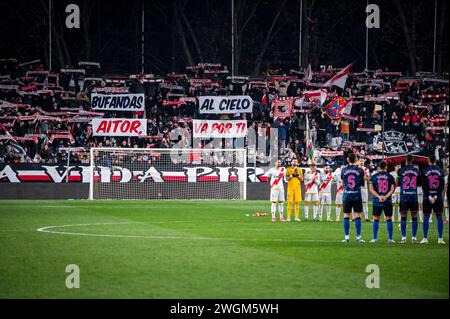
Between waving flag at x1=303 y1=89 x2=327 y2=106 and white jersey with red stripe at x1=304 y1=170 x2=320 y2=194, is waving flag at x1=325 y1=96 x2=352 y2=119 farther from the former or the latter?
white jersey with red stripe at x1=304 y1=170 x2=320 y2=194

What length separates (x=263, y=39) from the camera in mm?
54844

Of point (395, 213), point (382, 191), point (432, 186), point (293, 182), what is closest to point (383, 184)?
point (382, 191)

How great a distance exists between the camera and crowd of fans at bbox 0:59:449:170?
42.5 meters

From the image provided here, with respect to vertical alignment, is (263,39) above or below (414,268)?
above

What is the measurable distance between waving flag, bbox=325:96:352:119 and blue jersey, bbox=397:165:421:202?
2373cm

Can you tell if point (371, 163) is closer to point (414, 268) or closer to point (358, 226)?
point (358, 226)

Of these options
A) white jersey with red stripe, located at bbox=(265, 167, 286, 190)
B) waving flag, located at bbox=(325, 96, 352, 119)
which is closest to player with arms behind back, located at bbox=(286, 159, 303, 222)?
white jersey with red stripe, located at bbox=(265, 167, 286, 190)

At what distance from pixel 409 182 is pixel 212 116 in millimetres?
25985

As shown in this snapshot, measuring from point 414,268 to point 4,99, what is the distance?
3350 cm

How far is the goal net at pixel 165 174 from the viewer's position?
132 feet

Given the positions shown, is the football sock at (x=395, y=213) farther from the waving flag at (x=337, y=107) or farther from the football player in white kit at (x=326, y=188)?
the waving flag at (x=337, y=107)

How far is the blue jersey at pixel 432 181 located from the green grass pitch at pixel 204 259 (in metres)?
1.31

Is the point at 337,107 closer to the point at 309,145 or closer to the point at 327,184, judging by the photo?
the point at 309,145

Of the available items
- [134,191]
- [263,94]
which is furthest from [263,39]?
[134,191]
